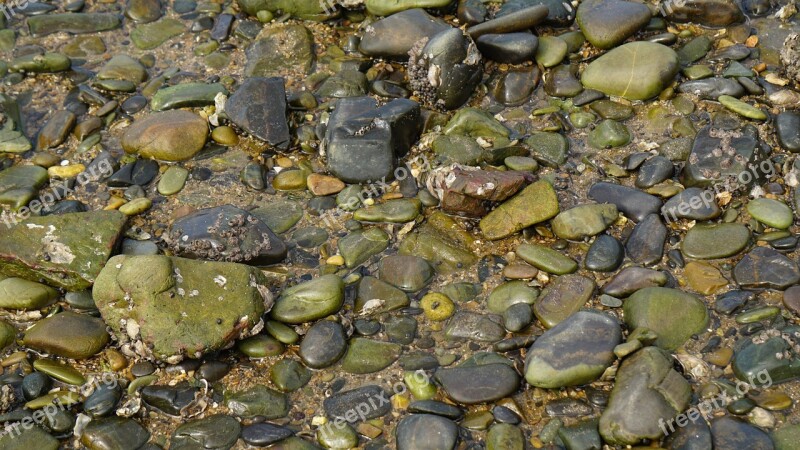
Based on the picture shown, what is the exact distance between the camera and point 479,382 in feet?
16.0

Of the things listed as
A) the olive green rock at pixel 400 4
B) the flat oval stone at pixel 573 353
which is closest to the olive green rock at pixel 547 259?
the flat oval stone at pixel 573 353

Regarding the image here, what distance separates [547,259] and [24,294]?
151 inches

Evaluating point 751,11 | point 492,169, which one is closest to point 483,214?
point 492,169

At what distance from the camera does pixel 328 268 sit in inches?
230

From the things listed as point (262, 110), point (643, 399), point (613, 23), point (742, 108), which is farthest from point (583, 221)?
point (262, 110)

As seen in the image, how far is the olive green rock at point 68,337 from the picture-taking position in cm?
530

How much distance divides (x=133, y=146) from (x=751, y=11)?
5962 millimetres

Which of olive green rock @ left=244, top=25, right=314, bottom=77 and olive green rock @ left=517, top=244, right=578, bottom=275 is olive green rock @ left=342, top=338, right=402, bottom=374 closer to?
olive green rock @ left=517, top=244, right=578, bottom=275

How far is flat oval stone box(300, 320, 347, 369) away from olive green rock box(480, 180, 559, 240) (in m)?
1.42

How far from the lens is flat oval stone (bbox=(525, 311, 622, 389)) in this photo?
481 cm

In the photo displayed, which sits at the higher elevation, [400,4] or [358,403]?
[400,4]

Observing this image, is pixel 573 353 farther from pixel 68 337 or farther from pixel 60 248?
pixel 60 248

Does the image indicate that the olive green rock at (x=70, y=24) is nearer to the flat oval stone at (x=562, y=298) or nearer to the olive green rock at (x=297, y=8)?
the olive green rock at (x=297, y=8)

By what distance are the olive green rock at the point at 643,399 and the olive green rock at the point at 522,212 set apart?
4.73 feet
